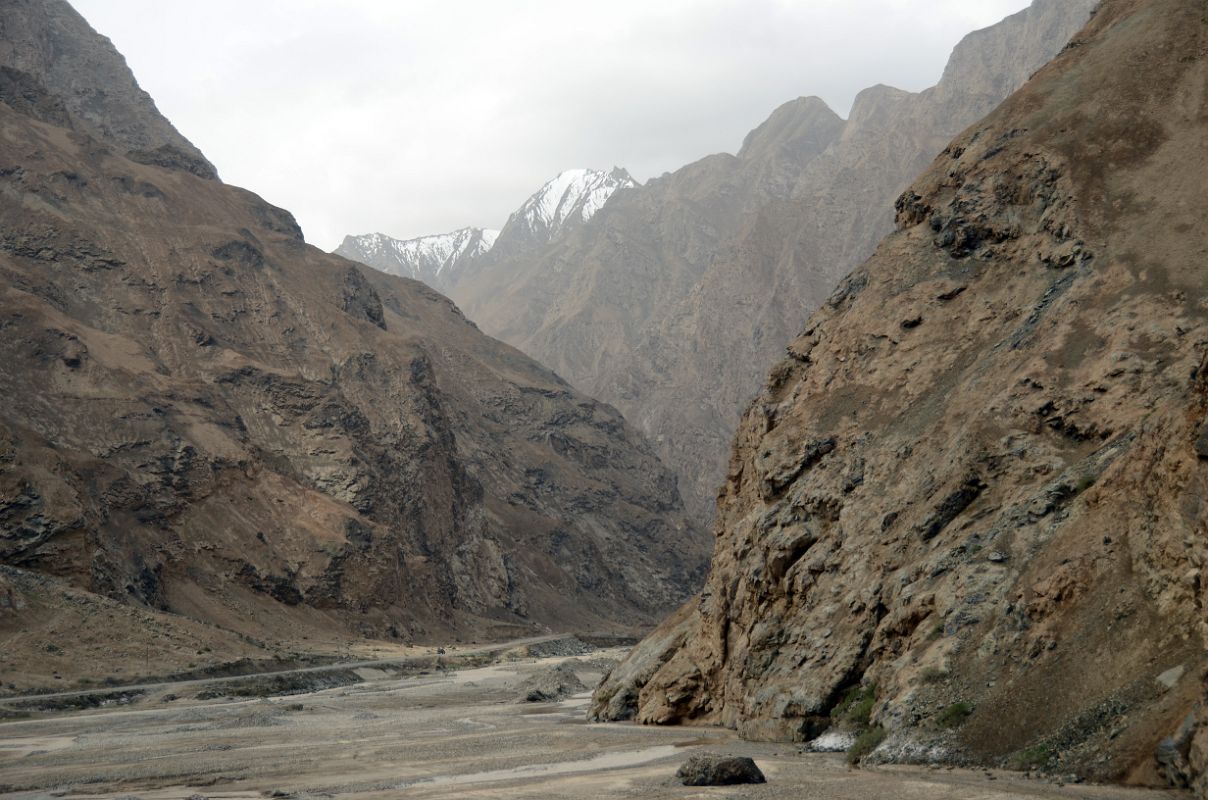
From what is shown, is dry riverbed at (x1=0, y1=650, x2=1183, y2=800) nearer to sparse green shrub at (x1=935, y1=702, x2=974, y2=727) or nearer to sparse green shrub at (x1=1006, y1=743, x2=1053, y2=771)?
sparse green shrub at (x1=1006, y1=743, x2=1053, y2=771)

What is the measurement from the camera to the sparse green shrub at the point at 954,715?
23734 mm

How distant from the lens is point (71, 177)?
120875 millimetres

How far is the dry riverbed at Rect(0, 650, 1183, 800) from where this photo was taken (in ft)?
73.5

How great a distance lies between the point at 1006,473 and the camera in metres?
30.6

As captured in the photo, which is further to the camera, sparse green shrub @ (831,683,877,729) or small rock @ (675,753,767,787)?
sparse green shrub @ (831,683,877,729)

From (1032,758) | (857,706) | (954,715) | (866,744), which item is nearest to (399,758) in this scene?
(857,706)

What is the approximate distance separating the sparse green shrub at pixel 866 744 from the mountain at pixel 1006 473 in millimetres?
135

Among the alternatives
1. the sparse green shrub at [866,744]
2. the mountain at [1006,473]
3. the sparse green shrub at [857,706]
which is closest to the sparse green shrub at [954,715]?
the mountain at [1006,473]

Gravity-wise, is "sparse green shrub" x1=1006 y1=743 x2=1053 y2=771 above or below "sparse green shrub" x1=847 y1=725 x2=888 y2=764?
above

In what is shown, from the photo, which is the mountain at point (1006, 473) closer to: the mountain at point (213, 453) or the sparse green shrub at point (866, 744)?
the sparse green shrub at point (866, 744)

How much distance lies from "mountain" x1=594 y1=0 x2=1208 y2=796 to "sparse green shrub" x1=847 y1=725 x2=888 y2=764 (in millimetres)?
135

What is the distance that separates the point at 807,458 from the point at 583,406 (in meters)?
157

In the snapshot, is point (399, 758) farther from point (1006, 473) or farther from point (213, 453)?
point (213, 453)

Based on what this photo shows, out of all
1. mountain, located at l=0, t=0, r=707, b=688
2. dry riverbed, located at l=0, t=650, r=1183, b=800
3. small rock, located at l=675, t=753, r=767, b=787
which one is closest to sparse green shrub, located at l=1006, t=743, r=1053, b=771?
dry riverbed, located at l=0, t=650, r=1183, b=800
